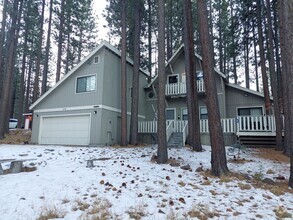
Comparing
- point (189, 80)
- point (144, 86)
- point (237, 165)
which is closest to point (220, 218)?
point (237, 165)

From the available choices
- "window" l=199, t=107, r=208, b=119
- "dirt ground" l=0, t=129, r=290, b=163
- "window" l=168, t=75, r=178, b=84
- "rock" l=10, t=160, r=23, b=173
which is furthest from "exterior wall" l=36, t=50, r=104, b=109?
"rock" l=10, t=160, r=23, b=173

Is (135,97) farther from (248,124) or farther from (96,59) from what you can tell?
(248,124)

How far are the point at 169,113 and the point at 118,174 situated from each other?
1266 centimetres

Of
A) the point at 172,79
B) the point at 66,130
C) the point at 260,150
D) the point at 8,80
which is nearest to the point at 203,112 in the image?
the point at 172,79

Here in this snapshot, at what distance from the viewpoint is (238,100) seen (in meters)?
16.7

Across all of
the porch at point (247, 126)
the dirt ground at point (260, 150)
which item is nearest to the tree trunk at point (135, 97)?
the porch at point (247, 126)

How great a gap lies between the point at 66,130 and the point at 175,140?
7773 millimetres

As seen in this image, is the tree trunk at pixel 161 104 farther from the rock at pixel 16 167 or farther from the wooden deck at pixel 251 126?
the wooden deck at pixel 251 126

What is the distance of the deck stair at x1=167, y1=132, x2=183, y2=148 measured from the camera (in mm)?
13720

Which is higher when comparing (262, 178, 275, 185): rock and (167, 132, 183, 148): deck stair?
(167, 132, 183, 148): deck stair

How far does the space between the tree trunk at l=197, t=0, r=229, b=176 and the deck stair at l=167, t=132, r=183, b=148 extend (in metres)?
6.87

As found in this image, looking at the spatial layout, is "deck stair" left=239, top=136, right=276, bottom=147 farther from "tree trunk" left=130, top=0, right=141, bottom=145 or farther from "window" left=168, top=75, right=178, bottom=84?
"window" left=168, top=75, right=178, bottom=84

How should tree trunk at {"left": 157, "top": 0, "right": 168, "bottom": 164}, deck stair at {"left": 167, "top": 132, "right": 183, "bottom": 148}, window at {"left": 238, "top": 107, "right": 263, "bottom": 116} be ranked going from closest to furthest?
tree trunk at {"left": 157, "top": 0, "right": 168, "bottom": 164}, deck stair at {"left": 167, "top": 132, "right": 183, "bottom": 148}, window at {"left": 238, "top": 107, "right": 263, "bottom": 116}

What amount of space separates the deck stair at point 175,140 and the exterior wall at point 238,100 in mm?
4604
